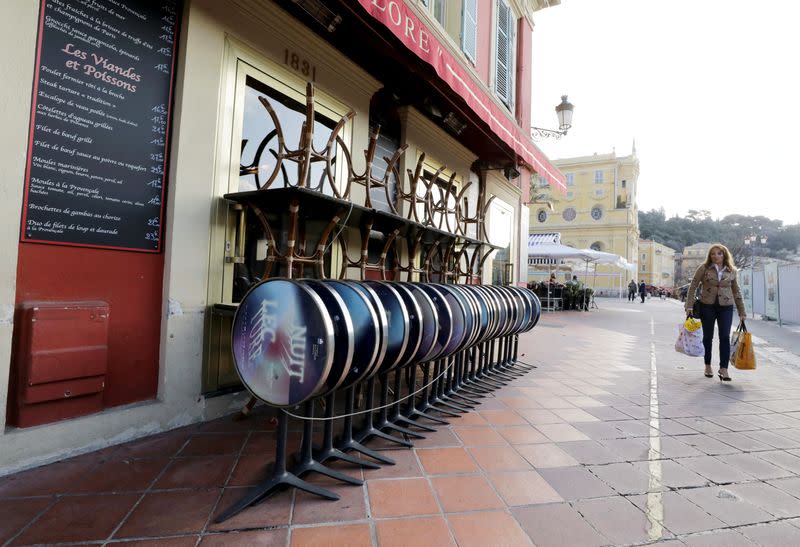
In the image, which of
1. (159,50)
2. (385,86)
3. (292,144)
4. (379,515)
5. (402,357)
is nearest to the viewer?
(379,515)

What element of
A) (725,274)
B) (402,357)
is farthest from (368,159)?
(725,274)

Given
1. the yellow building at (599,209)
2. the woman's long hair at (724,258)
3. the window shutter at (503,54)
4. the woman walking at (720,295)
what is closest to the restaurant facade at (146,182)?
the woman's long hair at (724,258)

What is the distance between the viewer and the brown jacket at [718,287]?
16.8 feet

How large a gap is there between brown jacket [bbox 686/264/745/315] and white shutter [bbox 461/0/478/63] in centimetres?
502

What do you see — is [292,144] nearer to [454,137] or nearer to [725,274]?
[454,137]

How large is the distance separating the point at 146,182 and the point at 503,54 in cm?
825

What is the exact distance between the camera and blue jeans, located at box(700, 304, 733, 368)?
16.9ft

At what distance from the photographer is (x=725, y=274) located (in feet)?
17.0

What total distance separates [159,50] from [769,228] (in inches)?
4133

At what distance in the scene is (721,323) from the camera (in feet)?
17.1

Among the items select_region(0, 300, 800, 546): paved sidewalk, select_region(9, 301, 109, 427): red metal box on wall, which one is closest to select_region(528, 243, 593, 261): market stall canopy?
select_region(0, 300, 800, 546): paved sidewalk

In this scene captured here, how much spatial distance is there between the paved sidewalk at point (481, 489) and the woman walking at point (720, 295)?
1642 millimetres

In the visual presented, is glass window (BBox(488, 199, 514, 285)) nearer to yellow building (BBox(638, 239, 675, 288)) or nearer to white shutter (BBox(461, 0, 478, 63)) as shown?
white shutter (BBox(461, 0, 478, 63))

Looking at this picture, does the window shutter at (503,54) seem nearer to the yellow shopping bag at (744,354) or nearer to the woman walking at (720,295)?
the woman walking at (720,295)
